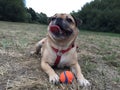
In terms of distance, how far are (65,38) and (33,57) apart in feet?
3.47

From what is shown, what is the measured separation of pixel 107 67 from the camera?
4867mm

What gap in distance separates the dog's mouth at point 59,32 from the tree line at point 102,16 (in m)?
19.4

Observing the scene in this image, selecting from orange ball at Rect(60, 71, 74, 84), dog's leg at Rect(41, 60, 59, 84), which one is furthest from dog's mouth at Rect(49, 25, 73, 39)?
orange ball at Rect(60, 71, 74, 84)

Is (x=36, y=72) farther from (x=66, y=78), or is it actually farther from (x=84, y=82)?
(x=84, y=82)

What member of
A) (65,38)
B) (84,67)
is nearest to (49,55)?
(65,38)

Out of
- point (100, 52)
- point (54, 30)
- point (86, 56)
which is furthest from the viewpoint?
point (100, 52)

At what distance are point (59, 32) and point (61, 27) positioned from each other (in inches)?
3.2

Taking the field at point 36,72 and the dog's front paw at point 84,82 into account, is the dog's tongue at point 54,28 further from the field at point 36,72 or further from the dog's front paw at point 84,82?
the dog's front paw at point 84,82

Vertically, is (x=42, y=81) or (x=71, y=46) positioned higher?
(x=71, y=46)

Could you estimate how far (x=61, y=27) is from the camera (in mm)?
4145

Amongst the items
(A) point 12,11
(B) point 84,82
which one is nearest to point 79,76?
(B) point 84,82

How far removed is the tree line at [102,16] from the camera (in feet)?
78.0

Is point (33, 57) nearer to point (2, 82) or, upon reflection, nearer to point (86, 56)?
point (86, 56)

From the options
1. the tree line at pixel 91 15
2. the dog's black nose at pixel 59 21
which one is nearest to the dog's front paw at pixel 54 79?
the dog's black nose at pixel 59 21
